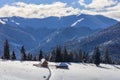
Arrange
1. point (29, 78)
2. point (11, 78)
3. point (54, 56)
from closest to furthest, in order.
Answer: point (11, 78)
point (29, 78)
point (54, 56)

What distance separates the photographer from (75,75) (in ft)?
376

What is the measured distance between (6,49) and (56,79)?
3992 inches

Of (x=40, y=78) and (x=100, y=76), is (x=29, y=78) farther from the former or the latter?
(x=100, y=76)

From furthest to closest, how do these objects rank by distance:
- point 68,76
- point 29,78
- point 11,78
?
point 68,76, point 29,78, point 11,78

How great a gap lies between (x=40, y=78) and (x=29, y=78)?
2920mm

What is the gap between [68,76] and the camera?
11119 centimetres

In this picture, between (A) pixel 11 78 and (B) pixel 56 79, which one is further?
(B) pixel 56 79

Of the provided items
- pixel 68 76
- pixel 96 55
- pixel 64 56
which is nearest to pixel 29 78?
pixel 68 76

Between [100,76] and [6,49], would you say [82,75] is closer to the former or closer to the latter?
[100,76]

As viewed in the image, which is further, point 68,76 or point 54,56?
point 54,56

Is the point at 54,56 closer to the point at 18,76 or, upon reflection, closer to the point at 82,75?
the point at 82,75

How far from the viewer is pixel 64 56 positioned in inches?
7859

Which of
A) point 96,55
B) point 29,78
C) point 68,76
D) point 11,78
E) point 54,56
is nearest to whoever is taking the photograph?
point 11,78

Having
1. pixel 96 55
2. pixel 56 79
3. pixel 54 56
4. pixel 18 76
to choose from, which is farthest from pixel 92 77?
pixel 54 56
